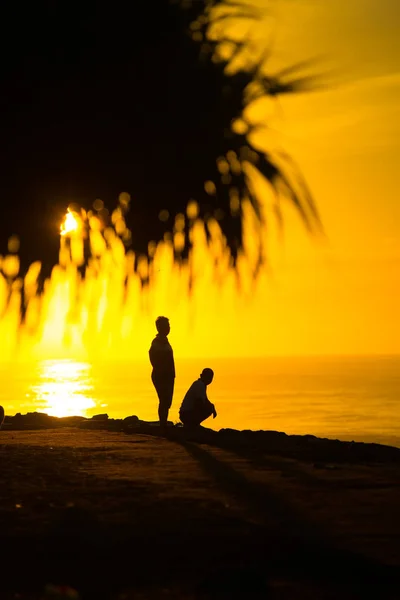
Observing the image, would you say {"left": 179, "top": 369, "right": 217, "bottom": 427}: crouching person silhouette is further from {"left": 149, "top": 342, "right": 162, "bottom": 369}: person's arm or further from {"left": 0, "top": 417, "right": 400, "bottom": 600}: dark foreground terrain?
{"left": 0, "top": 417, "right": 400, "bottom": 600}: dark foreground terrain

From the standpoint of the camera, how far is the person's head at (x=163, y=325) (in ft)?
43.0

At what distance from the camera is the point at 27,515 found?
21.0 ft

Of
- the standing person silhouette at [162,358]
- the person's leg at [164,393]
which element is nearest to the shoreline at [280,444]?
the person's leg at [164,393]

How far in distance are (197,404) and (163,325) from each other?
1.17 meters

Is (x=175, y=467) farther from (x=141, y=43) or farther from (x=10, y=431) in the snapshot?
(x=10, y=431)

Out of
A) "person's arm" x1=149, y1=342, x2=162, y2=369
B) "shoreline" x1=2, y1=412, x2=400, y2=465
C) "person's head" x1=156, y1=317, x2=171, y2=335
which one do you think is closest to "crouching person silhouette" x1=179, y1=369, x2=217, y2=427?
"shoreline" x1=2, y1=412, x2=400, y2=465

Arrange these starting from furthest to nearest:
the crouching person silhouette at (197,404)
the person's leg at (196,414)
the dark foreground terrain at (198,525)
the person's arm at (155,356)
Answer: the person's leg at (196,414), the crouching person silhouette at (197,404), the person's arm at (155,356), the dark foreground terrain at (198,525)

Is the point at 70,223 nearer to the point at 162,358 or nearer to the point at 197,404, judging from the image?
the point at 162,358

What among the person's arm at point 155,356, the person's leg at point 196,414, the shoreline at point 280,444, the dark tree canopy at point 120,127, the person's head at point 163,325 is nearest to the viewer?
the dark tree canopy at point 120,127

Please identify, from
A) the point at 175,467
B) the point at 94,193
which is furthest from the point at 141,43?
the point at 175,467

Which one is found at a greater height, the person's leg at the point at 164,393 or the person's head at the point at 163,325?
the person's head at the point at 163,325

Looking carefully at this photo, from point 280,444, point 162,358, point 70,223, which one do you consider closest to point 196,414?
point 162,358

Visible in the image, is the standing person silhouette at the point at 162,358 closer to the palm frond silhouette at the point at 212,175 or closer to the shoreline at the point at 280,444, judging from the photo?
the shoreline at the point at 280,444

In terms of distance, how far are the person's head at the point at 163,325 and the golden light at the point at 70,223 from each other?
14.6 feet
